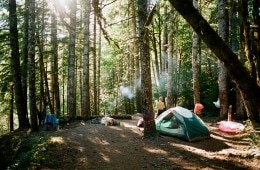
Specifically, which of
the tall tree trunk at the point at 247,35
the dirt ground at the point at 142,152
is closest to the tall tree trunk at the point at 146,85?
the dirt ground at the point at 142,152

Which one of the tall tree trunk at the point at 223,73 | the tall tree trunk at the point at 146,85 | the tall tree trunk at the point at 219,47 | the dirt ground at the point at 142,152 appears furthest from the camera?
the tall tree trunk at the point at 223,73

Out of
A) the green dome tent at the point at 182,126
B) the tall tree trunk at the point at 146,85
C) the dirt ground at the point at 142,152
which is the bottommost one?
the dirt ground at the point at 142,152

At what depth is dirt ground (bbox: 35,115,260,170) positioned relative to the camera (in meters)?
9.22

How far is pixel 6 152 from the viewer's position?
15086 millimetres

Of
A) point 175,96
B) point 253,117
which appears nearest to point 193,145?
point 253,117

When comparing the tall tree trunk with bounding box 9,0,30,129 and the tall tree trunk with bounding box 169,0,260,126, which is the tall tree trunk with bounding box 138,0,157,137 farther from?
the tall tree trunk with bounding box 9,0,30,129

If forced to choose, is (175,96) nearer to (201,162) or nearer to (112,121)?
(112,121)

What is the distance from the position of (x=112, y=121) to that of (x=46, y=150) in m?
6.60

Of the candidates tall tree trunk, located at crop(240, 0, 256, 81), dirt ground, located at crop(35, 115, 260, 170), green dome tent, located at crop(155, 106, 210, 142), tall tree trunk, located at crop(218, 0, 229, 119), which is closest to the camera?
tall tree trunk, located at crop(240, 0, 256, 81)

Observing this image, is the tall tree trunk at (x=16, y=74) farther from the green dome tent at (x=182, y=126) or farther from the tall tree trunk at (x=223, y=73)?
the tall tree trunk at (x=223, y=73)

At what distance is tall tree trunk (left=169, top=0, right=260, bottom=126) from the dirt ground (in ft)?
14.3

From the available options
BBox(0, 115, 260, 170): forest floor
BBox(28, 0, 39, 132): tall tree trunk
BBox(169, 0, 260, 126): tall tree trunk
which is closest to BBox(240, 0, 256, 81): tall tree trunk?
BBox(169, 0, 260, 126): tall tree trunk

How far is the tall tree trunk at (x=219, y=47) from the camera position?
4.83 metres

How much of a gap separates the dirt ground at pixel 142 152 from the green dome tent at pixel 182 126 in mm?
329
